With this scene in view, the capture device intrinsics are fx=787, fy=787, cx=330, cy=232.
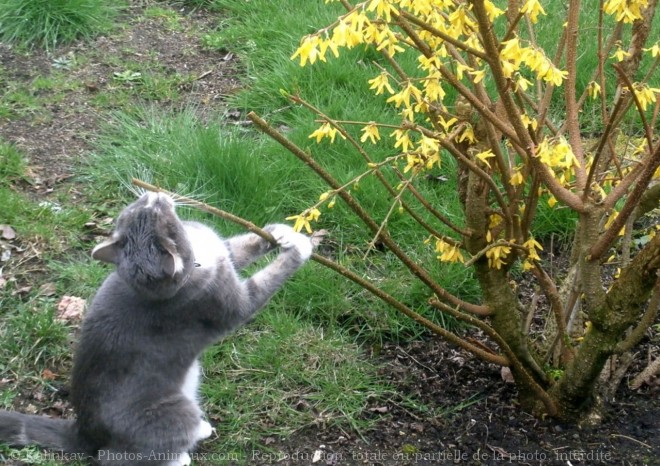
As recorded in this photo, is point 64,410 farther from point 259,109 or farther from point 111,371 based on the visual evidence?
point 259,109

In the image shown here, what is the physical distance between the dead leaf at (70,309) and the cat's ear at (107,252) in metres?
0.85

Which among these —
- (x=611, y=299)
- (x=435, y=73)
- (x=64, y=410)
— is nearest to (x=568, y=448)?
(x=611, y=299)

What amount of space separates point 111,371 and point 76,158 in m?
1.92

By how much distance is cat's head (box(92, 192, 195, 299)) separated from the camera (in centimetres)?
278

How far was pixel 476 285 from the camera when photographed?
380 centimetres

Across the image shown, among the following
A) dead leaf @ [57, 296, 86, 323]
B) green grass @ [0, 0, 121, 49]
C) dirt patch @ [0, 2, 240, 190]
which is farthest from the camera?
green grass @ [0, 0, 121, 49]

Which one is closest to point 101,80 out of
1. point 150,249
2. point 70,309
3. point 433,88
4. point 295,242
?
point 70,309

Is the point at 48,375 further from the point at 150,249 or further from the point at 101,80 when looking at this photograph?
the point at 101,80

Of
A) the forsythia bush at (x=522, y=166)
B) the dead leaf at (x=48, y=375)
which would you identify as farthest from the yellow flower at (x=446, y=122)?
the dead leaf at (x=48, y=375)

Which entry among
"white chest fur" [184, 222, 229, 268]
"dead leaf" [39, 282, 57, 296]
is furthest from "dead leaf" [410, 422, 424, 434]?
"dead leaf" [39, 282, 57, 296]

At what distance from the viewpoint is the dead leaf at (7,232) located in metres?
3.94

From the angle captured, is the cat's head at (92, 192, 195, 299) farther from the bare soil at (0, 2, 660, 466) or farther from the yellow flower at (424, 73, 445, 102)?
the yellow flower at (424, 73, 445, 102)

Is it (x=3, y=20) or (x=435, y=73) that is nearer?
(x=435, y=73)

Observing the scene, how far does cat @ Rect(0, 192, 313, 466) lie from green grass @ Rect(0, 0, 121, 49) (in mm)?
2841
